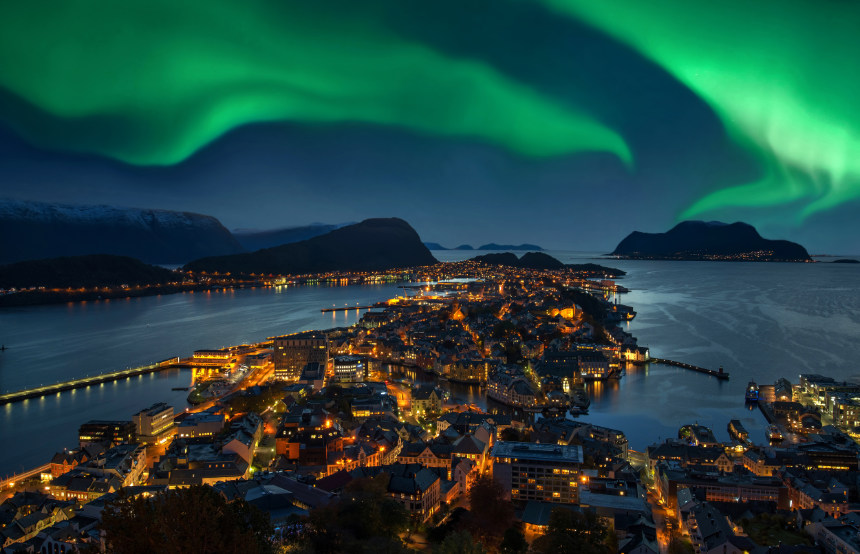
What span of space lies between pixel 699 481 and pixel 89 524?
7.56 metres

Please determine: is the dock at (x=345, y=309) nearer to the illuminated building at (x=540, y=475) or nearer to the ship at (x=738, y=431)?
the ship at (x=738, y=431)

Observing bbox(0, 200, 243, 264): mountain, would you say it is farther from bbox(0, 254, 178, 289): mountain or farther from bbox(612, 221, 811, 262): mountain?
bbox(612, 221, 811, 262): mountain

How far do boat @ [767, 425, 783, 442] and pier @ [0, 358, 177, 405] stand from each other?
49.4ft

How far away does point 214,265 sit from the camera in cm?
4997

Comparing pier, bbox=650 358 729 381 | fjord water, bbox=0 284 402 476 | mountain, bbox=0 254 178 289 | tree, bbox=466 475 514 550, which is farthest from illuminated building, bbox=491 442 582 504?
mountain, bbox=0 254 178 289

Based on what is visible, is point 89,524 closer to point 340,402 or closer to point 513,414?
point 340,402

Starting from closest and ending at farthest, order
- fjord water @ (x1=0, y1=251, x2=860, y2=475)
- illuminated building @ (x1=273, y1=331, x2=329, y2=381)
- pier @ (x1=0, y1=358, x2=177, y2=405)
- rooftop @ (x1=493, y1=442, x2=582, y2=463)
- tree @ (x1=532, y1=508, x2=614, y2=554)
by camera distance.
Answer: tree @ (x1=532, y1=508, x2=614, y2=554)
rooftop @ (x1=493, y1=442, x2=582, y2=463)
fjord water @ (x1=0, y1=251, x2=860, y2=475)
pier @ (x1=0, y1=358, x2=177, y2=405)
illuminated building @ (x1=273, y1=331, x2=329, y2=381)

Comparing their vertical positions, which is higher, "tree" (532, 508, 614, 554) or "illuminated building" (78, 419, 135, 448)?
"tree" (532, 508, 614, 554)

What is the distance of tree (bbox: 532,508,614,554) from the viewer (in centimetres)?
501

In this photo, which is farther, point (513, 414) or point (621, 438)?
point (513, 414)

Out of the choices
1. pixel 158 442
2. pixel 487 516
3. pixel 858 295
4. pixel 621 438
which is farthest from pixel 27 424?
pixel 858 295

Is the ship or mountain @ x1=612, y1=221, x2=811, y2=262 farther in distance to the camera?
mountain @ x1=612, y1=221, x2=811, y2=262

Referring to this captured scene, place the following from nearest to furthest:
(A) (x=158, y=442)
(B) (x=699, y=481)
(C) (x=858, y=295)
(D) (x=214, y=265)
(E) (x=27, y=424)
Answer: (B) (x=699, y=481) → (A) (x=158, y=442) → (E) (x=27, y=424) → (C) (x=858, y=295) → (D) (x=214, y=265)

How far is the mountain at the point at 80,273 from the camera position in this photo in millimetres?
33094
